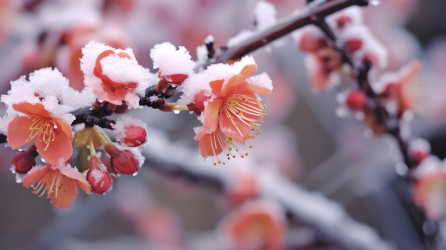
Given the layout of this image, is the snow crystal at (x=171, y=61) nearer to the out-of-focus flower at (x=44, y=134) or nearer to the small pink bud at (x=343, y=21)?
the out-of-focus flower at (x=44, y=134)

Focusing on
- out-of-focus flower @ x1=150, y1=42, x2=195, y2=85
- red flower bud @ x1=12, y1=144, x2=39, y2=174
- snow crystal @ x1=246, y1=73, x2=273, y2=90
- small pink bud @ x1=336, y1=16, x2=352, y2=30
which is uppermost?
out-of-focus flower @ x1=150, y1=42, x2=195, y2=85

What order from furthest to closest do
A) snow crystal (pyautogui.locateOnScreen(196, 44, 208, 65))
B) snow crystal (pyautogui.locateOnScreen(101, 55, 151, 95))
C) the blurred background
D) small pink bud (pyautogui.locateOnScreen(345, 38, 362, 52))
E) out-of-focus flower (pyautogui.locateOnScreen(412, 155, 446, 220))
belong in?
the blurred background < out-of-focus flower (pyautogui.locateOnScreen(412, 155, 446, 220)) < small pink bud (pyautogui.locateOnScreen(345, 38, 362, 52)) < snow crystal (pyautogui.locateOnScreen(196, 44, 208, 65)) < snow crystal (pyautogui.locateOnScreen(101, 55, 151, 95))

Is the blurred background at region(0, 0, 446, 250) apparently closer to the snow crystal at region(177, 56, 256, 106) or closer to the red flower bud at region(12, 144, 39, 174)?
the red flower bud at region(12, 144, 39, 174)

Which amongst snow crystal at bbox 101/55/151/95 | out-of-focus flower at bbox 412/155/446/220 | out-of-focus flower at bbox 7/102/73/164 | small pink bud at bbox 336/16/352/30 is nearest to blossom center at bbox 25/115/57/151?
out-of-focus flower at bbox 7/102/73/164

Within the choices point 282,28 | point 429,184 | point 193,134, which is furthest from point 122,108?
point 193,134

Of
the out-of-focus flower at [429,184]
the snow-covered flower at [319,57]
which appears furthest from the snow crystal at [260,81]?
the out-of-focus flower at [429,184]

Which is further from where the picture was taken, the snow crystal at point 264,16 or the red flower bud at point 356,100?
the red flower bud at point 356,100
